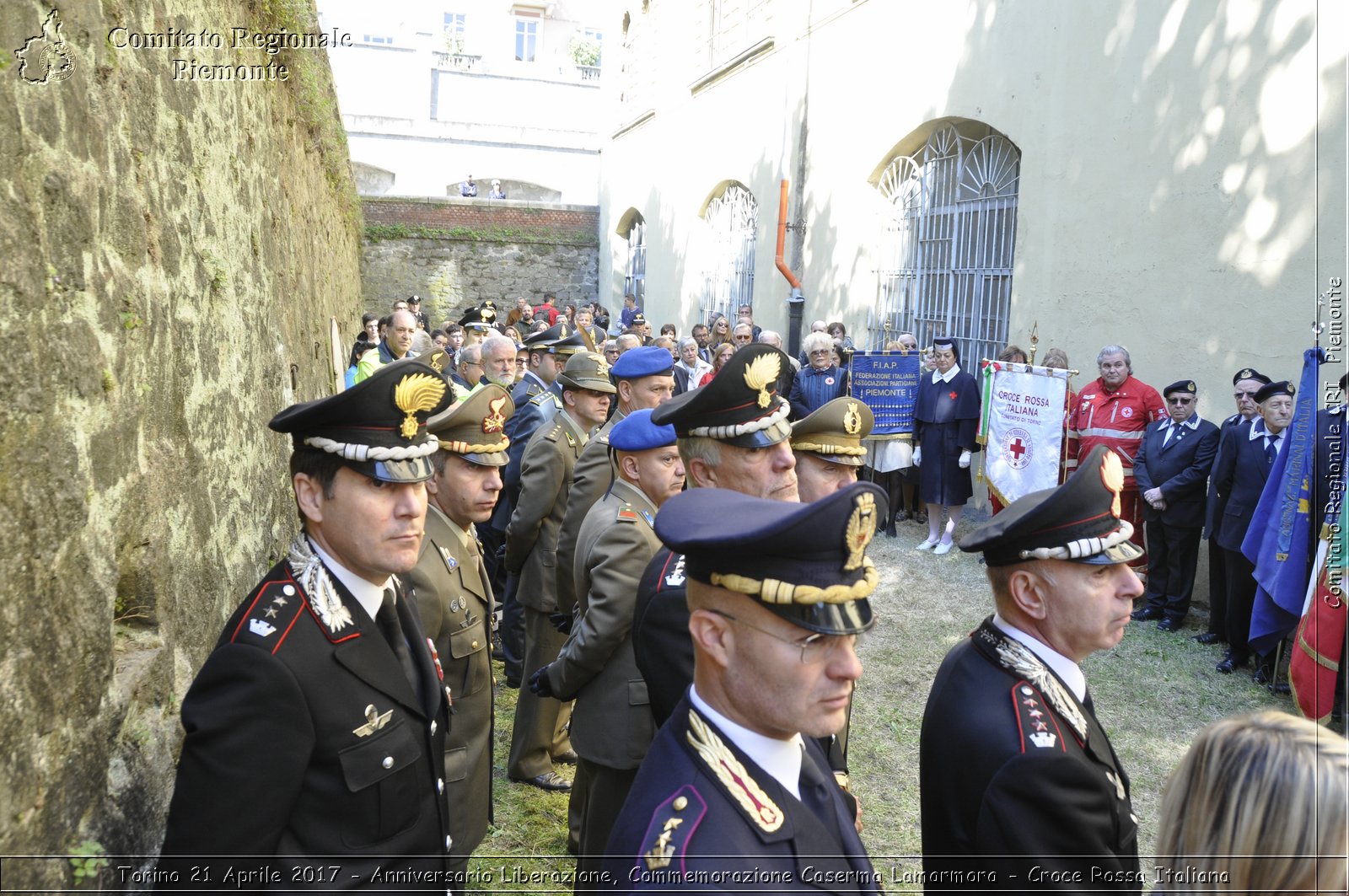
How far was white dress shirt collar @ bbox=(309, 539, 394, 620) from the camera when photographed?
2.28 metres

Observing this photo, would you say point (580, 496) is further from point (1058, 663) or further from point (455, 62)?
point (455, 62)

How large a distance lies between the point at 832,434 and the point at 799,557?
2.25m

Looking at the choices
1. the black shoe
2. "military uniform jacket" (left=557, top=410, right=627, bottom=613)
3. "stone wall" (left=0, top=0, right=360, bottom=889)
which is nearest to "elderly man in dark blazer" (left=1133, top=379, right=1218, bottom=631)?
"military uniform jacket" (left=557, top=410, right=627, bottom=613)

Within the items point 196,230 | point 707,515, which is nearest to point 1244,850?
point 707,515

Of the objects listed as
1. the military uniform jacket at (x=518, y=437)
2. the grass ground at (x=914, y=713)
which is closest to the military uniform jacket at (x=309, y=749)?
the grass ground at (x=914, y=713)

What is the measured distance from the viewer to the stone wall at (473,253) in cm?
2505

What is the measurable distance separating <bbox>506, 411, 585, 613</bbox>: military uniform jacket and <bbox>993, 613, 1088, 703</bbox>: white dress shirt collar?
3193 mm

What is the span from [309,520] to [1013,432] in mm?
7580

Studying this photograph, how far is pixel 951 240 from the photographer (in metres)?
11.5

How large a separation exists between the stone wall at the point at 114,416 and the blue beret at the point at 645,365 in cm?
184

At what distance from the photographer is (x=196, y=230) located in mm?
3650

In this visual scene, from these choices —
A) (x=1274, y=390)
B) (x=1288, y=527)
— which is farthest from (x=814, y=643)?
(x=1274, y=390)

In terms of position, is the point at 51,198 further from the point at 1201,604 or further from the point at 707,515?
the point at 1201,604

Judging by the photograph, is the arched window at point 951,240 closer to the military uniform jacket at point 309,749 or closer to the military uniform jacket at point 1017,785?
the military uniform jacket at point 1017,785
